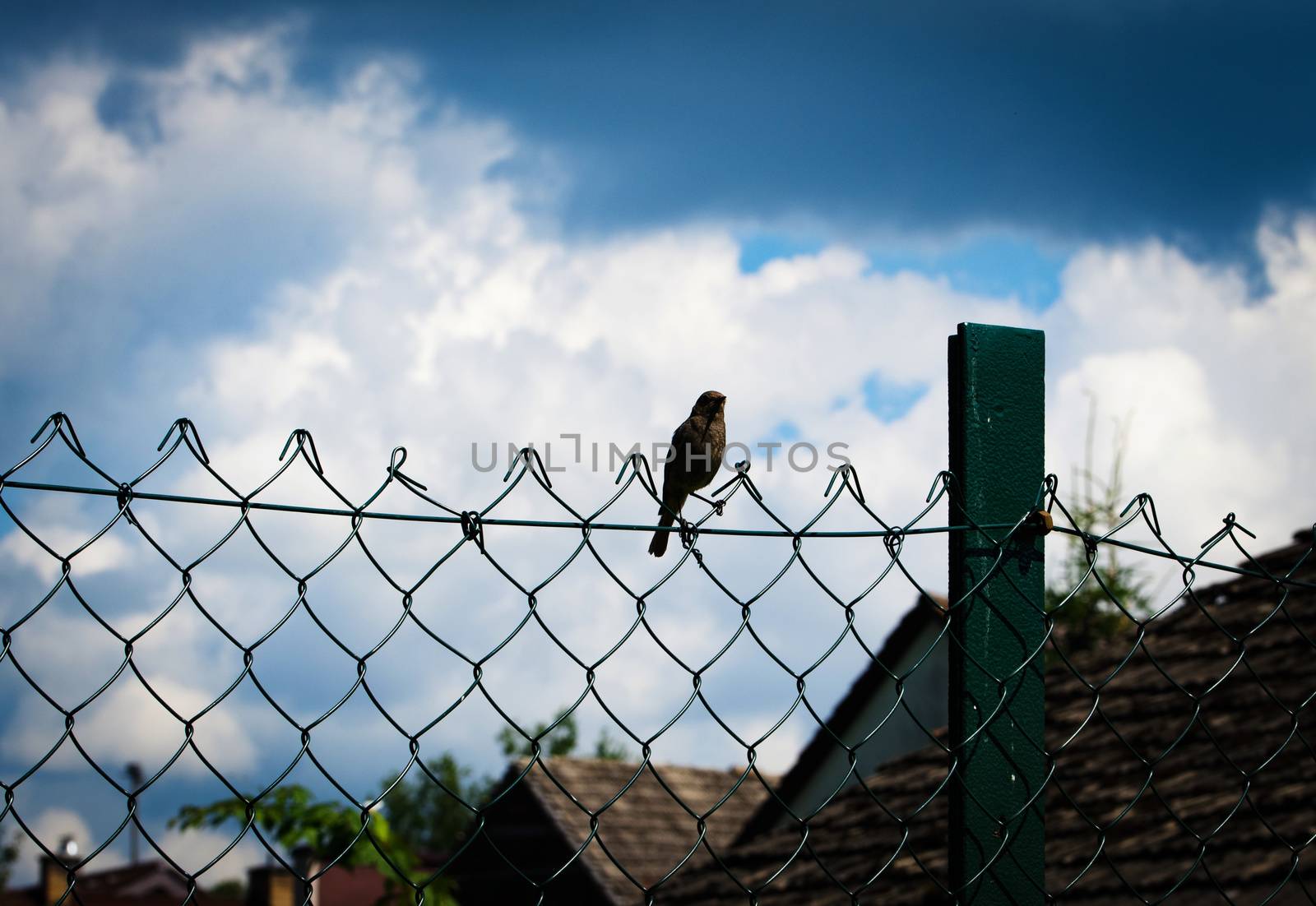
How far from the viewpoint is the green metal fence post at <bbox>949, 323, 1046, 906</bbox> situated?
86.3 inches

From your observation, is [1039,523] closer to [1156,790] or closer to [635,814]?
[1156,790]

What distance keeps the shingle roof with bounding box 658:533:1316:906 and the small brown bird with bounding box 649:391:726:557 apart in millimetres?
1277

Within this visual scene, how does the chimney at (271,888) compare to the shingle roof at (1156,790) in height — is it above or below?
below

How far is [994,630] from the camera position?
2254 millimetres

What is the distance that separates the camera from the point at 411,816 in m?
63.5

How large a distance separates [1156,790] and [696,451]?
1922 millimetres

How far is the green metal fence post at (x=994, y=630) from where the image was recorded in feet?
7.19

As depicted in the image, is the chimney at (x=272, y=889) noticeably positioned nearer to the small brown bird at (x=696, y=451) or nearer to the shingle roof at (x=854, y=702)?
the shingle roof at (x=854, y=702)

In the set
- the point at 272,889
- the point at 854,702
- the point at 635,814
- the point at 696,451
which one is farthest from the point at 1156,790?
the point at 272,889

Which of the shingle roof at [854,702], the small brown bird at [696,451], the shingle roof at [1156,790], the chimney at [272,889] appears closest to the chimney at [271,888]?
the chimney at [272,889]

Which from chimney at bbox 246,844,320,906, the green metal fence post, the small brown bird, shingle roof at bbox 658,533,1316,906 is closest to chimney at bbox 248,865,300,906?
chimney at bbox 246,844,320,906

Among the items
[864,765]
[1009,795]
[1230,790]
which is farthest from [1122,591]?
[1009,795]

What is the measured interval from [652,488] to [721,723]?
0.42m

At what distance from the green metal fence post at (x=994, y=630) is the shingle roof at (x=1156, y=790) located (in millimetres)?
2063
